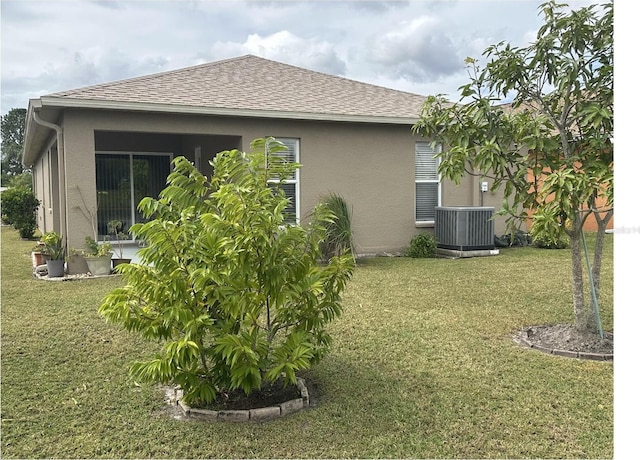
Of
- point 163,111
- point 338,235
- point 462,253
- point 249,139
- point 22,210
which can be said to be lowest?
point 462,253

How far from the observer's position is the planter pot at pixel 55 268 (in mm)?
9203

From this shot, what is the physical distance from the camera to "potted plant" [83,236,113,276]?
9242 millimetres

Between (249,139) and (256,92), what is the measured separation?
1.42m

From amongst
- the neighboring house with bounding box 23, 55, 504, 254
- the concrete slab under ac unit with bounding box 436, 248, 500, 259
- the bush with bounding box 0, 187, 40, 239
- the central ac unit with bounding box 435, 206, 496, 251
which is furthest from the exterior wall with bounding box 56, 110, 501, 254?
the bush with bounding box 0, 187, 40, 239

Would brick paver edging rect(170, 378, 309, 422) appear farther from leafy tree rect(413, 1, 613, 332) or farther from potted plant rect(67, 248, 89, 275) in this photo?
potted plant rect(67, 248, 89, 275)

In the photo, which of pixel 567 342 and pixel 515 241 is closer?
pixel 567 342

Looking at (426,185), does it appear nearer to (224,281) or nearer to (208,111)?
(208,111)

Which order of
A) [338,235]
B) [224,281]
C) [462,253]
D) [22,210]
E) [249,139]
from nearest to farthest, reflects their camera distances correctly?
[224,281]
[338,235]
[249,139]
[462,253]
[22,210]

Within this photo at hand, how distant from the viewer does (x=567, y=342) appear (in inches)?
204

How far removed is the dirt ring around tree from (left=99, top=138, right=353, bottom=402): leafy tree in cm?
244

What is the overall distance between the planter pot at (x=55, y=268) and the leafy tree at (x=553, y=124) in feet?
21.8

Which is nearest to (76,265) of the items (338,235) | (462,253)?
(338,235)

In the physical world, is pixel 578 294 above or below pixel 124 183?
below

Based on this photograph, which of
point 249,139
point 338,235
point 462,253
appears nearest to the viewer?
point 338,235
